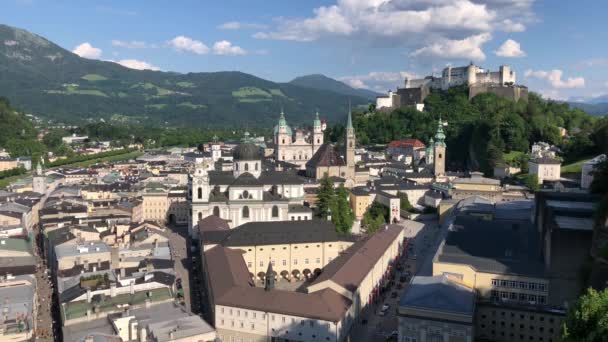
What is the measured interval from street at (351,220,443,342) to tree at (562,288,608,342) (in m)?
10.8

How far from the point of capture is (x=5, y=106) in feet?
377

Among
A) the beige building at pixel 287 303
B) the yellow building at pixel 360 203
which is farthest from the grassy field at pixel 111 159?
the beige building at pixel 287 303

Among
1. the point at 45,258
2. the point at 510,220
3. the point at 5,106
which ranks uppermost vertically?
the point at 5,106

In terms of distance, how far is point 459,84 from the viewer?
9438 cm

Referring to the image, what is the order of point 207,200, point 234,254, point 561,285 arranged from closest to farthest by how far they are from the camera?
point 561,285 < point 234,254 < point 207,200

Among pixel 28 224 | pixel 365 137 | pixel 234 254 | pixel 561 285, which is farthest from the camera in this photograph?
pixel 365 137

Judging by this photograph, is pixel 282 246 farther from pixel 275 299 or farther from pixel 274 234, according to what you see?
pixel 275 299

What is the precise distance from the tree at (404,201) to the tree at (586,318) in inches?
1495

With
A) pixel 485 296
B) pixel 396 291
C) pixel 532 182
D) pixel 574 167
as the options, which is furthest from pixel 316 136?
pixel 485 296

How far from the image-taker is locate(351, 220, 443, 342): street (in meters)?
27.5

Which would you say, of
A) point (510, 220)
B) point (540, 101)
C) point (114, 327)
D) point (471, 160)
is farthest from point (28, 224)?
point (540, 101)

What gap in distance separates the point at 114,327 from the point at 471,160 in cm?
5871

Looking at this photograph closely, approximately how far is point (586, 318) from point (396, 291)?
58.4 ft

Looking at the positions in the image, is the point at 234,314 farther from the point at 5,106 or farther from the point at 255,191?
the point at 5,106
